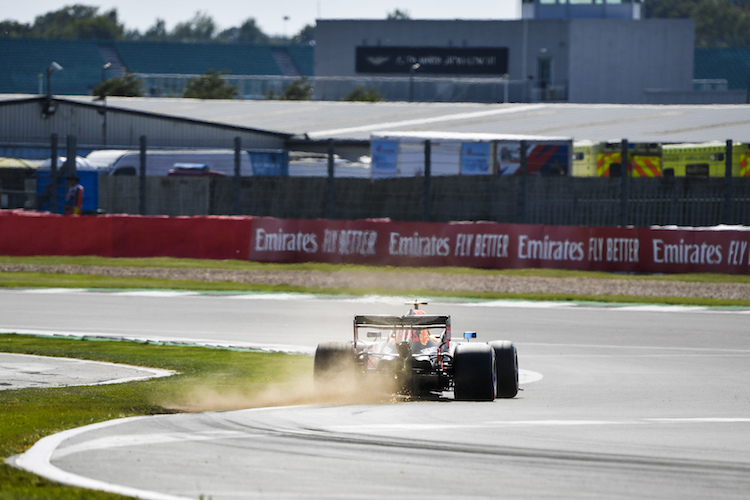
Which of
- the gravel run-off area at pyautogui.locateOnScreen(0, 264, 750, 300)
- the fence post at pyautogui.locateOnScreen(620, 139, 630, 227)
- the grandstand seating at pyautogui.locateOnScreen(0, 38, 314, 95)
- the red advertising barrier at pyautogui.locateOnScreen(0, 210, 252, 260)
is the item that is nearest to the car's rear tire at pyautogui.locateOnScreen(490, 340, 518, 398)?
the gravel run-off area at pyautogui.locateOnScreen(0, 264, 750, 300)

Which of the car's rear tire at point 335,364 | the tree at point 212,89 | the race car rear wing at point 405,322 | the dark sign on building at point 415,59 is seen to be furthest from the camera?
the dark sign on building at point 415,59

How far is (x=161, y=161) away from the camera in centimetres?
4066

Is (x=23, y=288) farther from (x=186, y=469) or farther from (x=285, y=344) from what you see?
(x=186, y=469)

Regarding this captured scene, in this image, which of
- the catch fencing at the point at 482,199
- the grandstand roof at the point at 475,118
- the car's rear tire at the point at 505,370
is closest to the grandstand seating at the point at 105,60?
the grandstand roof at the point at 475,118

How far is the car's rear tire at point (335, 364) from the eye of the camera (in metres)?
10.7

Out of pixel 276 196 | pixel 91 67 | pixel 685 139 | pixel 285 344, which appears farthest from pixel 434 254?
pixel 91 67

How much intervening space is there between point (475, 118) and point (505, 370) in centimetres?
4253

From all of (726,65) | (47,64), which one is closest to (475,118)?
(47,64)

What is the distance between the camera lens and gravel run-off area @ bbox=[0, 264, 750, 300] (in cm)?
2350

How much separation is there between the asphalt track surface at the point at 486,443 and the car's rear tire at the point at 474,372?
197 mm

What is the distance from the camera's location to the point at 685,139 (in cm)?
4200

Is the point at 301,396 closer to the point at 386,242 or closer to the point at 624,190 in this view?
the point at 386,242

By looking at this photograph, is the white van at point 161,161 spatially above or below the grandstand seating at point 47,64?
below

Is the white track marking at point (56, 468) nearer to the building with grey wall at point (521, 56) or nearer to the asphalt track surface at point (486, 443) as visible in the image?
Result: the asphalt track surface at point (486, 443)
